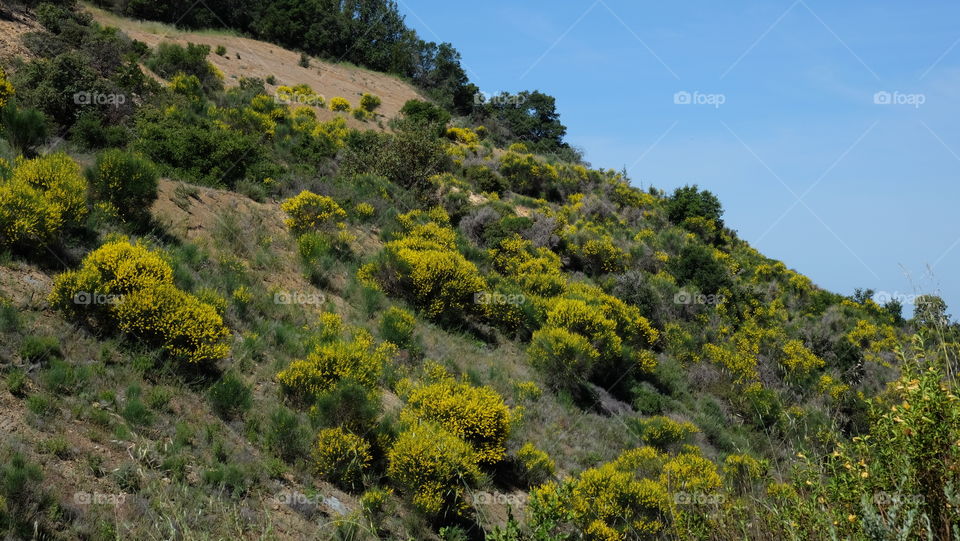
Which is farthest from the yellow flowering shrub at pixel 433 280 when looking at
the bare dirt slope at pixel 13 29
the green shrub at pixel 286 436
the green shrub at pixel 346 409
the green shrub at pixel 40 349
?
the bare dirt slope at pixel 13 29

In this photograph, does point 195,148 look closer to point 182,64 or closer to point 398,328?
point 398,328

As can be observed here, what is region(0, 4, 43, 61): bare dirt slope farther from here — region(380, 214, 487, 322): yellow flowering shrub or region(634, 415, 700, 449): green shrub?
region(634, 415, 700, 449): green shrub

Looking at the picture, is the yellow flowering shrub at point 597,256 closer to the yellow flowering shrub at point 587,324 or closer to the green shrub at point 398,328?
the yellow flowering shrub at point 587,324

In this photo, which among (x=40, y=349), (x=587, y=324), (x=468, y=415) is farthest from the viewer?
(x=587, y=324)

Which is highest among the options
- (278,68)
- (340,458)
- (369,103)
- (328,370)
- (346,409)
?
(369,103)

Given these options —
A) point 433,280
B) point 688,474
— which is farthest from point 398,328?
point 688,474

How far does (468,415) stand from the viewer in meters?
8.09

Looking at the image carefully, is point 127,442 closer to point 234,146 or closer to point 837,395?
point 234,146

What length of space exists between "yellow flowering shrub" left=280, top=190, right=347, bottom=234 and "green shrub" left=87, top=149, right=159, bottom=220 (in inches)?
120

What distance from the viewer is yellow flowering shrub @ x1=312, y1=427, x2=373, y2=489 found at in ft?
22.1

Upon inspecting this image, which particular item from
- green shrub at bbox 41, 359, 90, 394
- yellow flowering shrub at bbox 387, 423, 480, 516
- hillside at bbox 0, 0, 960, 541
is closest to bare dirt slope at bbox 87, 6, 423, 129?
hillside at bbox 0, 0, 960, 541

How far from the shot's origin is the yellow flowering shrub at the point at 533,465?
852cm

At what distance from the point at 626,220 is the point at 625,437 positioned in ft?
53.7

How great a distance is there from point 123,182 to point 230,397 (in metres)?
4.51
